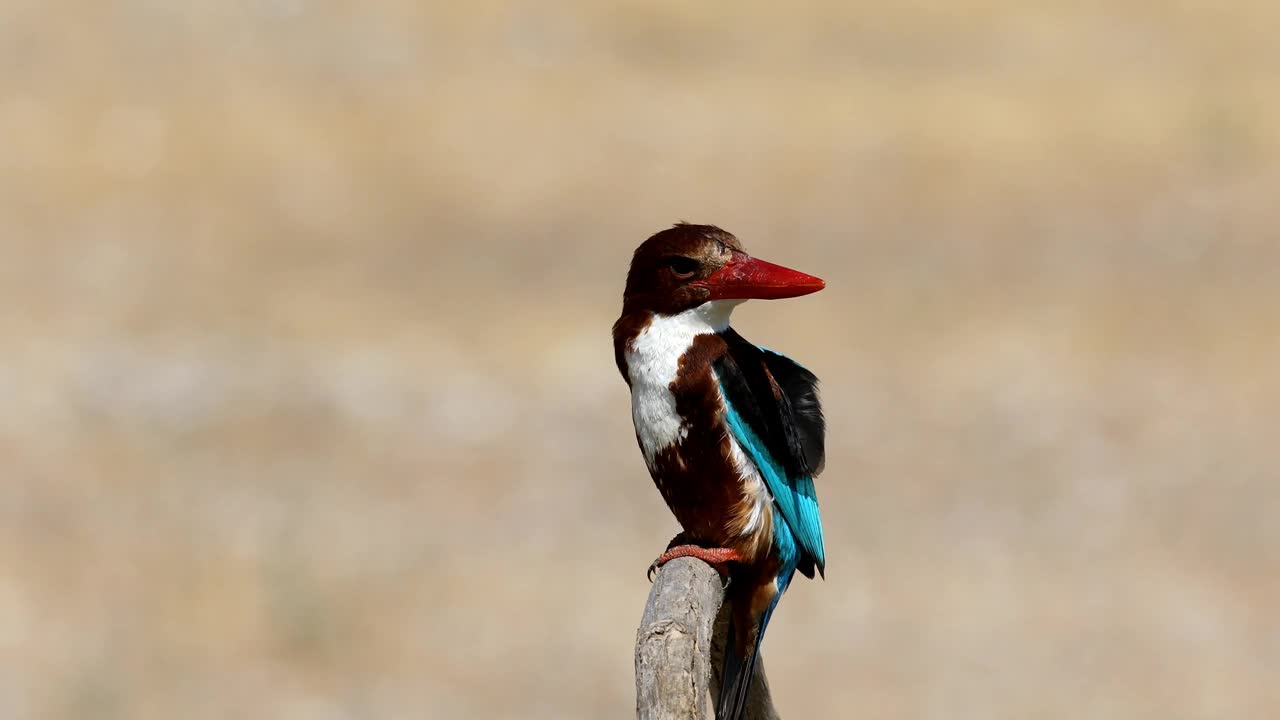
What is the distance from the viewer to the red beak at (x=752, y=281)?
3.80m

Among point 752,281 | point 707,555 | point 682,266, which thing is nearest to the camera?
point 752,281

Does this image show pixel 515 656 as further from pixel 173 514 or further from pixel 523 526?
pixel 173 514

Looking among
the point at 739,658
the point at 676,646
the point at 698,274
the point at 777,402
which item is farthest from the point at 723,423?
the point at 676,646

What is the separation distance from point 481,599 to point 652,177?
271 inches

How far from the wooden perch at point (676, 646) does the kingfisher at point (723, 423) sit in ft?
1.17

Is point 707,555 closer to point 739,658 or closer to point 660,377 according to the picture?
point 739,658

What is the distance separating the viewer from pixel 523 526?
10.3 metres

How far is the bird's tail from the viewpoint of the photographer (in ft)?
12.7

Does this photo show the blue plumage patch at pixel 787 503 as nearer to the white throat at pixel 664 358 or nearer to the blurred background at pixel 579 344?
the white throat at pixel 664 358

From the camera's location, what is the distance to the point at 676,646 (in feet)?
9.96

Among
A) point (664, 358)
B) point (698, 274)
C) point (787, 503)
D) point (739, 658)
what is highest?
point (698, 274)

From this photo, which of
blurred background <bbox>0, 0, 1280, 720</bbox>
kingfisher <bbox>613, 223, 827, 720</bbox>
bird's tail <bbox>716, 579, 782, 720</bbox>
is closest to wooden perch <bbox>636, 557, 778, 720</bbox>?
bird's tail <bbox>716, 579, 782, 720</bbox>

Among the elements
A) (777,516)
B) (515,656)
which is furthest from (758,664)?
(515,656)

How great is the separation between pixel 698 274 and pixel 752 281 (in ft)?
0.48
